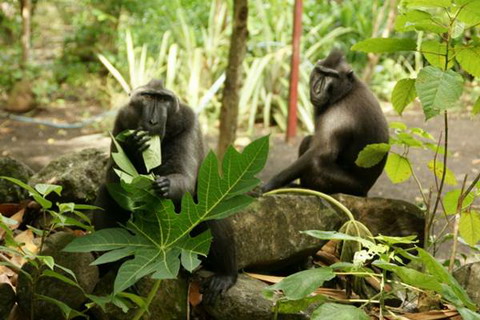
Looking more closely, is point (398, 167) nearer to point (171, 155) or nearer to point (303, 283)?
point (171, 155)

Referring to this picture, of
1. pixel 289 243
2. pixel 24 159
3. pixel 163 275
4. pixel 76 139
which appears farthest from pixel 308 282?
pixel 76 139

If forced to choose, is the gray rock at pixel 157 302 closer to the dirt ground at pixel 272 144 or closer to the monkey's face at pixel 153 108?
the monkey's face at pixel 153 108

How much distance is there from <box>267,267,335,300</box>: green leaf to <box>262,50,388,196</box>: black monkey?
3220 millimetres

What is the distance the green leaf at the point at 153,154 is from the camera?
3.63m

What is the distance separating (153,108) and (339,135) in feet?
7.95

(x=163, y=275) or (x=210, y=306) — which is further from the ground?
(x=163, y=275)

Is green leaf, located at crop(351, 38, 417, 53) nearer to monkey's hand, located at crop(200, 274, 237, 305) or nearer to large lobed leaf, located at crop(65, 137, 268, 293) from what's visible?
large lobed leaf, located at crop(65, 137, 268, 293)

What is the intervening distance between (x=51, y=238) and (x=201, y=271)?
3.11 ft

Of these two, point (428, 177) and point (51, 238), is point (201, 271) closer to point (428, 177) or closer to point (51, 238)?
point (51, 238)

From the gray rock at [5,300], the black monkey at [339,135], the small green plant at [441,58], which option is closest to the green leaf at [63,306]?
the gray rock at [5,300]

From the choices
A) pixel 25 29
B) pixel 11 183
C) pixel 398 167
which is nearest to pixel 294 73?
pixel 25 29

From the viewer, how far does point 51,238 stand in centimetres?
318

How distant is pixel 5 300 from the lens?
119 inches

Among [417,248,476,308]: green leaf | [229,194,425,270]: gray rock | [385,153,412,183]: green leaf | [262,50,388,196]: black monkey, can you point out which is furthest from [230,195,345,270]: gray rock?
[262,50,388,196]: black monkey
